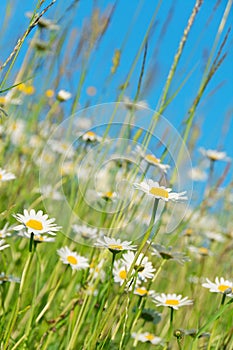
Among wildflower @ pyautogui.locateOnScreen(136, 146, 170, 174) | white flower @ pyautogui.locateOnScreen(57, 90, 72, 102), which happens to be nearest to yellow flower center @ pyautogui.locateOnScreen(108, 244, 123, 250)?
wildflower @ pyautogui.locateOnScreen(136, 146, 170, 174)

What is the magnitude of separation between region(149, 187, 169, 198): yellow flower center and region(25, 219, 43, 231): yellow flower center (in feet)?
0.53

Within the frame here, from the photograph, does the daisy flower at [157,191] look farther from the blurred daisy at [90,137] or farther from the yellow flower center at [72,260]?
the blurred daisy at [90,137]

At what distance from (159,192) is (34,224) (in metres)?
0.18

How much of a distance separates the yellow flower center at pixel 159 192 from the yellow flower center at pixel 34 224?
6.4 inches

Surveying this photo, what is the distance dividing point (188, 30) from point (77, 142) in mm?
480

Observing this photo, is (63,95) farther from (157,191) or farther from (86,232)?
(157,191)

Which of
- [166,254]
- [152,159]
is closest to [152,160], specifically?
[152,159]

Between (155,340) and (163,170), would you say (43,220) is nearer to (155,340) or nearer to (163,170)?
(163,170)

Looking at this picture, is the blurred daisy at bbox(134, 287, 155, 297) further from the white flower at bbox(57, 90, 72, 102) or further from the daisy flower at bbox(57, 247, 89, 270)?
the white flower at bbox(57, 90, 72, 102)

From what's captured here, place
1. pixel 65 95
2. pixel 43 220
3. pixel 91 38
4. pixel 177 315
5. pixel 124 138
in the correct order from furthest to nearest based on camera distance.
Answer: pixel 65 95
pixel 177 315
pixel 91 38
pixel 124 138
pixel 43 220

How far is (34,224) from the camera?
783 millimetres

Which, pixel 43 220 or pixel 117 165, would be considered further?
pixel 117 165

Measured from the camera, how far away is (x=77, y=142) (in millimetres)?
1314

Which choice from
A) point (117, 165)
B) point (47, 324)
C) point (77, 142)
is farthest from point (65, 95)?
point (47, 324)
